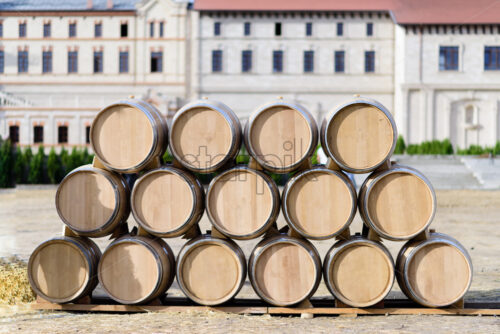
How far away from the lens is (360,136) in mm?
4707

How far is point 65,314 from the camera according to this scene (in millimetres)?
4676

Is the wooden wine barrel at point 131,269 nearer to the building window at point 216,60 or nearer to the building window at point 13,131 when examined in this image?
the building window at point 216,60

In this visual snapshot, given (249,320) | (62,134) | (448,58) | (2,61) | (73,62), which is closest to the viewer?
(249,320)

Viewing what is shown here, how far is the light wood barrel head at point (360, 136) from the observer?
4.68 m

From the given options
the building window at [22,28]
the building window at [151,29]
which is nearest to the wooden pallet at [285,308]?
the building window at [151,29]

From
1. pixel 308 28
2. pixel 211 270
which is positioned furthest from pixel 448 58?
pixel 211 270

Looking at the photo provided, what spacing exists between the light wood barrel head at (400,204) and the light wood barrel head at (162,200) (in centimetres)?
162

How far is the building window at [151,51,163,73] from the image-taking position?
3459 cm

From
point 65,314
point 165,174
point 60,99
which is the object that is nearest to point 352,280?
point 165,174

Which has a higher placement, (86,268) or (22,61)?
(22,61)

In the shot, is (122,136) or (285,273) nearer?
(285,273)

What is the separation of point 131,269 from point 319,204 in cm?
175

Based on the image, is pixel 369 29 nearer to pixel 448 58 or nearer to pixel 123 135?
pixel 448 58

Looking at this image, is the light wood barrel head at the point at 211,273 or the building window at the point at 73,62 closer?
the light wood barrel head at the point at 211,273
